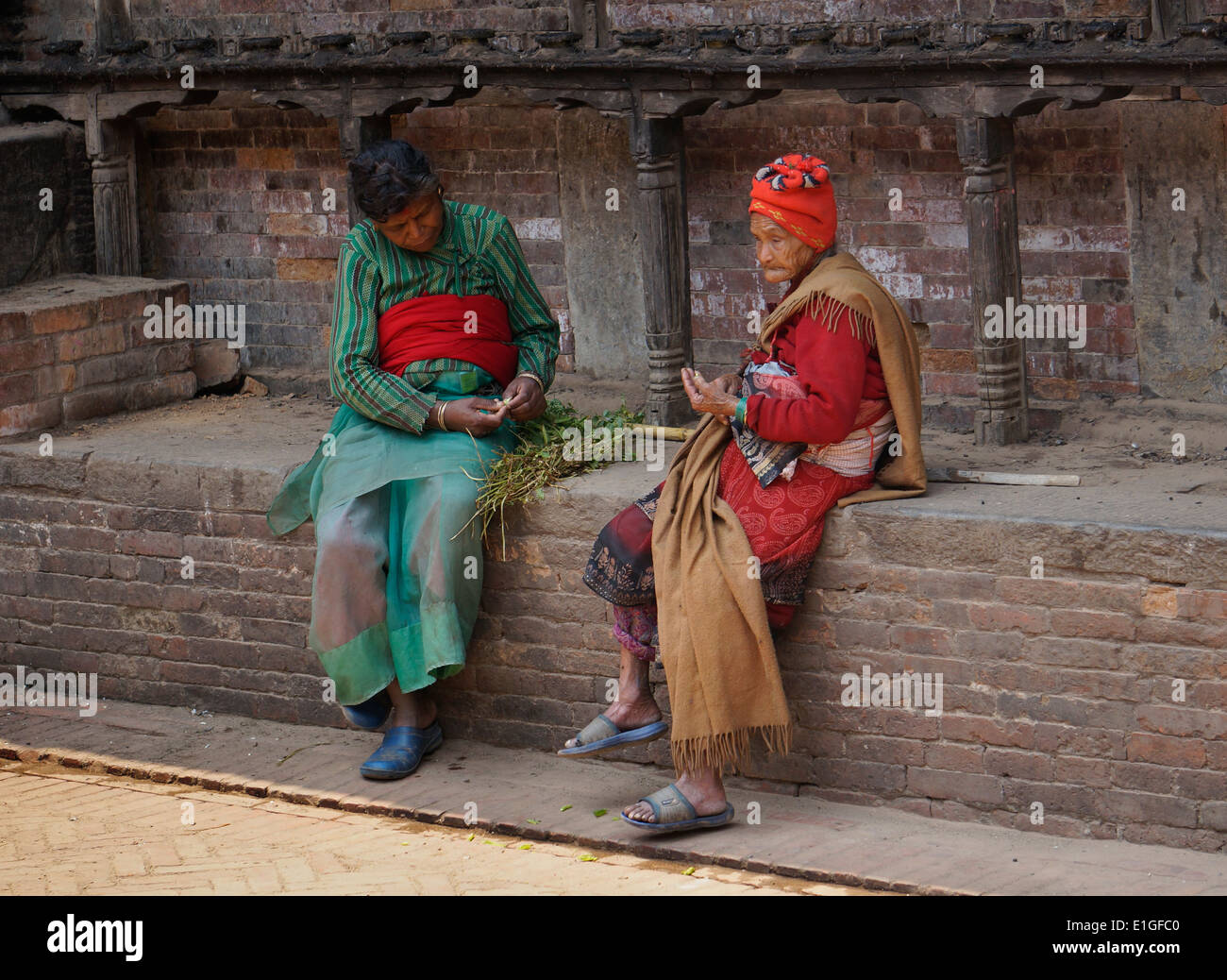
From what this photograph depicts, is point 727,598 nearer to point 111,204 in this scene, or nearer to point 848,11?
point 848,11

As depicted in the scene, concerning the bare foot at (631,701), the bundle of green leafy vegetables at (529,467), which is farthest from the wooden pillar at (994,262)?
Answer: the bare foot at (631,701)

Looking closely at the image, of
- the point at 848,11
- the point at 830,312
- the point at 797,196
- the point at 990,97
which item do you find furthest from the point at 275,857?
the point at 848,11

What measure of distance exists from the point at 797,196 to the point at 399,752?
7.00 ft

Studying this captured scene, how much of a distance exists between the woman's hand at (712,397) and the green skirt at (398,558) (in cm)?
88

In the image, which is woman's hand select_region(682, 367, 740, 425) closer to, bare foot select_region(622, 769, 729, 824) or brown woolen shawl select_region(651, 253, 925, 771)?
brown woolen shawl select_region(651, 253, 925, 771)

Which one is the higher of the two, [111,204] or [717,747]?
[111,204]

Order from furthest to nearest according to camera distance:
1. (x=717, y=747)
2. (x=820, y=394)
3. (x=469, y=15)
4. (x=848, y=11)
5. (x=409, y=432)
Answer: (x=469, y=15), (x=848, y=11), (x=409, y=432), (x=717, y=747), (x=820, y=394)

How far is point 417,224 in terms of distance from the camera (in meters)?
5.59

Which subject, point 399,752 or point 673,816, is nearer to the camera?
point 673,816

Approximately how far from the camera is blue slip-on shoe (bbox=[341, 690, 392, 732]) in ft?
18.8

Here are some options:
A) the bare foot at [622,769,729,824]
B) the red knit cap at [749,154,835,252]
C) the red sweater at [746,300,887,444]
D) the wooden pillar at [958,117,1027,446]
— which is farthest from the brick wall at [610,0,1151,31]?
the bare foot at [622,769,729,824]

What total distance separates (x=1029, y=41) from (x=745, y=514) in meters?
2.79

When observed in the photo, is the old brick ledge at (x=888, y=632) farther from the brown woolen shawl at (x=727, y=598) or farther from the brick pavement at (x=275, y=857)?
the brick pavement at (x=275, y=857)

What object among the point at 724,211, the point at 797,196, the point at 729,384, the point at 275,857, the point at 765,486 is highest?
the point at 724,211
